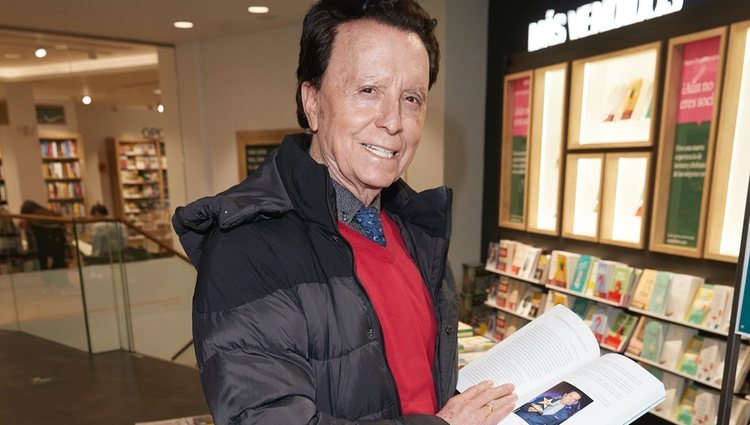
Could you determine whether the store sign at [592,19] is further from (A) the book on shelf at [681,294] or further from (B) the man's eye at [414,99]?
(B) the man's eye at [414,99]

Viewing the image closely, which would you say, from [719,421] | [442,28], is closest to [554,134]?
[442,28]

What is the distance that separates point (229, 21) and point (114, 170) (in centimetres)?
841

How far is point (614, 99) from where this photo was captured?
11.6 feet

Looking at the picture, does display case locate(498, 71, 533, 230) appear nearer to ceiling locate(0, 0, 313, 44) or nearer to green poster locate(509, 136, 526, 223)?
green poster locate(509, 136, 526, 223)

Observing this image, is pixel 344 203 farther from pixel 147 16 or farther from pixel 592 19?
pixel 147 16

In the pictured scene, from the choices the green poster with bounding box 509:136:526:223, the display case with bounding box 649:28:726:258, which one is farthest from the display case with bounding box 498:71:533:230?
the display case with bounding box 649:28:726:258

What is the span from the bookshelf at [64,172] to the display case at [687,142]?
10549 mm

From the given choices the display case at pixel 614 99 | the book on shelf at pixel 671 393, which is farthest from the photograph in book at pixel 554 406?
the display case at pixel 614 99

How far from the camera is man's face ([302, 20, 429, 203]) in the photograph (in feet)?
3.22

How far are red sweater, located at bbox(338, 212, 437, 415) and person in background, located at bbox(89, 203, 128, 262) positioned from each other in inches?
179

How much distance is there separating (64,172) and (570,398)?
1153 cm

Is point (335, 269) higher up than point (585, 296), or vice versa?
point (335, 269)

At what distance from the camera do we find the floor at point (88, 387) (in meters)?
3.50

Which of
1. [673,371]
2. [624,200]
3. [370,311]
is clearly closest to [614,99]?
[624,200]
